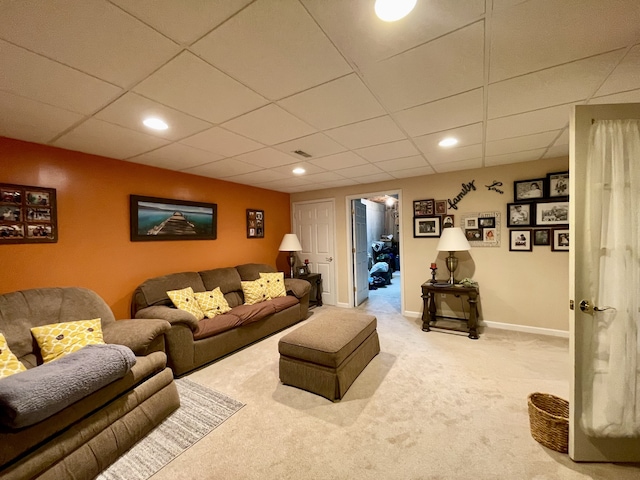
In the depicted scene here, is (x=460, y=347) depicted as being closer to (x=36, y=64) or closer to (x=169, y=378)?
(x=169, y=378)

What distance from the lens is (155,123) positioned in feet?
6.72

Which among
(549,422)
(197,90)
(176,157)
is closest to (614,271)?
(549,422)

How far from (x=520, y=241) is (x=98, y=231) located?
5142 mm

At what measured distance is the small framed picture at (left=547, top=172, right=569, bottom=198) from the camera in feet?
10.6

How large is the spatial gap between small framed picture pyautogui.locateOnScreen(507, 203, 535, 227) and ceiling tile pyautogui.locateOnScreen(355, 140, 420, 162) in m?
1.72

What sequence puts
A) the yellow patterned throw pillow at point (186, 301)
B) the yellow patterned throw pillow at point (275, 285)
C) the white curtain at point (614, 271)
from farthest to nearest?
the yellow patterned throw pillow at point (275, 285)
the yellow patterned throw pillow at point (186, 301)
the white curtain at point (614, 271)

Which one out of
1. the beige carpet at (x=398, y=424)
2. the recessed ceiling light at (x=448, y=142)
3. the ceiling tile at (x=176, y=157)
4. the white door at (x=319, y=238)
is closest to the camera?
the beige carpet at (x=398, y=424)

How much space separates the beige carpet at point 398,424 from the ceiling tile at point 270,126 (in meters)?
2.28

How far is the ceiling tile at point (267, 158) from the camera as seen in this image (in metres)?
2.80

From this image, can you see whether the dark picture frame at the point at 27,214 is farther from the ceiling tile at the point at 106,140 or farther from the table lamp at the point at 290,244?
the table lamp at the point at 290,244

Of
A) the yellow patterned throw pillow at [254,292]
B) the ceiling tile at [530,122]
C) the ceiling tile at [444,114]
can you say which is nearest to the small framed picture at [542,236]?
the ceiling tile at [530,122]

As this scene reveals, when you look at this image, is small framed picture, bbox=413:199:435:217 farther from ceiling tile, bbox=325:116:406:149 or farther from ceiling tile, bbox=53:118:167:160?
ceiling tile, bbox=53:118:167:160

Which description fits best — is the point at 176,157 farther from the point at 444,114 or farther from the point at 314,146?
the point at 444,114

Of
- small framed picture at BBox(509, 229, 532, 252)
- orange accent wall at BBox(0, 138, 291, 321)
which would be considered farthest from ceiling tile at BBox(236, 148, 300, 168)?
small framed picture at BBox(509, 229, 532, 252)
